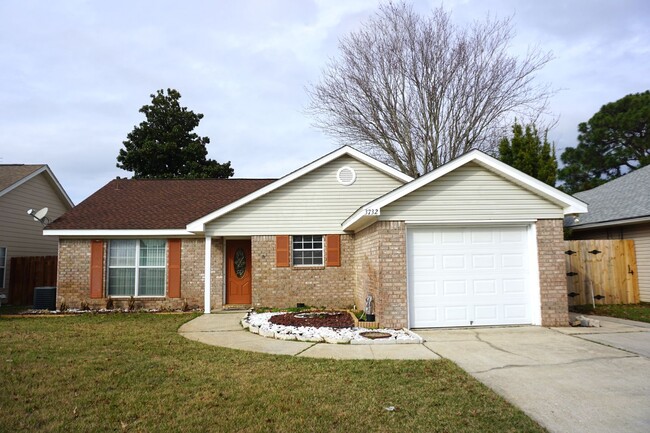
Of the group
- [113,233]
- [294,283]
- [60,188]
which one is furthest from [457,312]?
[60,188]

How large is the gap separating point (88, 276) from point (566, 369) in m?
13.4

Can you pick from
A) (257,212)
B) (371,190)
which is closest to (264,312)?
(257,212)

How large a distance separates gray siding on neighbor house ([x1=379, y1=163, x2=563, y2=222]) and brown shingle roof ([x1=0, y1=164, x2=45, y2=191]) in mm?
15736

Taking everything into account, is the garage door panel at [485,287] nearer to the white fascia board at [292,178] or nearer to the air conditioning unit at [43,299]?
the white fascia board at [292,178]

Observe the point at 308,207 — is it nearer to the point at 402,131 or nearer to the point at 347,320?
the point at 347,320

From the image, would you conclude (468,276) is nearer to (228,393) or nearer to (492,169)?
(492,169)

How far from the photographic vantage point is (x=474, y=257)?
9867 mm

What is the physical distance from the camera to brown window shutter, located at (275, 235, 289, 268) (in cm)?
1355

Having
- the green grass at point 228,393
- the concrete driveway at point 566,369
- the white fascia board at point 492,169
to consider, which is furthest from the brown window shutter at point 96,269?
the concrete driveway at point 566,369

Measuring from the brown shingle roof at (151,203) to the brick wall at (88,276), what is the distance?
696 millimetres

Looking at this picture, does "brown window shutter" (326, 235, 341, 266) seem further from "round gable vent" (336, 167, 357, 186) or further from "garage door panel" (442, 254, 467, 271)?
"garage door panel" (442, 254, 467, 271)

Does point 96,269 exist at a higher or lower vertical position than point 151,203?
lower

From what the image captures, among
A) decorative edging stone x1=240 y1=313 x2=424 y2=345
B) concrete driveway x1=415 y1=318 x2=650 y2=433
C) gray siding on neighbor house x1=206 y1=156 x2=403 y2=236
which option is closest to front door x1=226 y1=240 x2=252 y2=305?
gray siding on neighbor house x1=206 y1=156 x2=403 y2=236

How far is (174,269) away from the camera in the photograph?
1411cm
